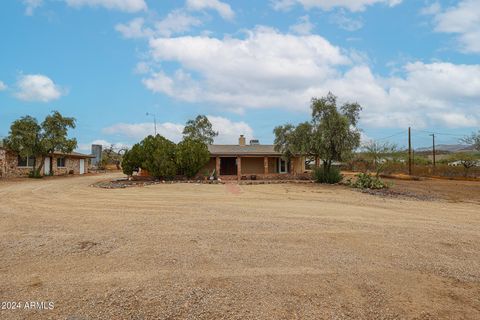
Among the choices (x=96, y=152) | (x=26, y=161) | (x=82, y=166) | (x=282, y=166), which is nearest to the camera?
(x=282, y=166)

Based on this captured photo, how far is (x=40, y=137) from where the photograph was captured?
29078mm

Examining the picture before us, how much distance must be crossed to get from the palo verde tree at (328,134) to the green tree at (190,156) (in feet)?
20.8

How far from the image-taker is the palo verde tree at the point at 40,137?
1098 inches

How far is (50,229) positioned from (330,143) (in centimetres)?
1803

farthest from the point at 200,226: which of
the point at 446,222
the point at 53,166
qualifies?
the point at 53,166

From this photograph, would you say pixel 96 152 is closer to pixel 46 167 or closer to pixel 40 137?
pixel 46 167

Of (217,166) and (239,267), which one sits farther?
(217,166)

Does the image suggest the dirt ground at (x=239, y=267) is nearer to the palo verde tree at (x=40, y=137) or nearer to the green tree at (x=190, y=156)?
the green tree at (x=190, y=156)

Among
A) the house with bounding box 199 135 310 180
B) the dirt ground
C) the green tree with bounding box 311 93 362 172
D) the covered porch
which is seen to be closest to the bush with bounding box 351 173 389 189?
the green tree with bounding box 311 93 362 172

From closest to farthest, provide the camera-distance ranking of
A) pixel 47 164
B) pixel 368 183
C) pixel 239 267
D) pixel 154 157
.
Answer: pixel 239 267
pixel 368 183
pixel 154 157
pixel 47 164

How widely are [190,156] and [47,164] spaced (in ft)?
57.3

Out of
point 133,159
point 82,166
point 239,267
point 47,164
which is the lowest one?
point 239,267

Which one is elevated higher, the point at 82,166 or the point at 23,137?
the point at 23,137

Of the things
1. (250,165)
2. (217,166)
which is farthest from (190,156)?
(250,165)
